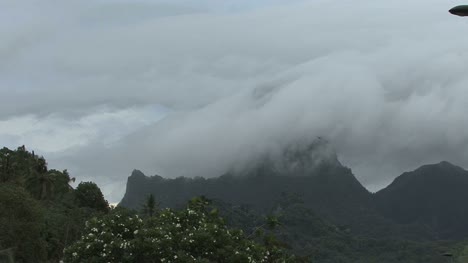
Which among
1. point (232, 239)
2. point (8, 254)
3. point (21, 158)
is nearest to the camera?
point (8, 254)

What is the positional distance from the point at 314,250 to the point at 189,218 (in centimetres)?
16192

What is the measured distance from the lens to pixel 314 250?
190m

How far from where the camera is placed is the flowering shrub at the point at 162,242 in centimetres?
2927

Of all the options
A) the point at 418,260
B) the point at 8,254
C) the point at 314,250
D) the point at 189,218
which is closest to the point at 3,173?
the point at 189,218

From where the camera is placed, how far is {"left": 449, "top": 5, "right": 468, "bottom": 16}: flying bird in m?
9.93

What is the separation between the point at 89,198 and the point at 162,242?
6582cm

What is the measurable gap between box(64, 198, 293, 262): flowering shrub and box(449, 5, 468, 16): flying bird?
20.9 m

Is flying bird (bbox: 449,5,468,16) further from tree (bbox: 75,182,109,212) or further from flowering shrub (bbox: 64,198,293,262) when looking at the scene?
tree (bbox: 75,182,109,212)

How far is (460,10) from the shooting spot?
9.98 metres

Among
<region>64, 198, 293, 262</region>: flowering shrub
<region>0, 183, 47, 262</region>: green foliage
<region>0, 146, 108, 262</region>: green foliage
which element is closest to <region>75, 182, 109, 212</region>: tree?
<region>0, 146, 108, 262</region>: green foliage

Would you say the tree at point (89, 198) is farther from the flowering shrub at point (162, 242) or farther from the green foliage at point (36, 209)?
the flowering shrub at point (162, 242)

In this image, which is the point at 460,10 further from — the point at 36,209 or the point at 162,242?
the point at 36,209

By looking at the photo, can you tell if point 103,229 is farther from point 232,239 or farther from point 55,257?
point 55,257

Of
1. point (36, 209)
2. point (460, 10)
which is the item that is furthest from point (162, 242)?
point (36, 209)
